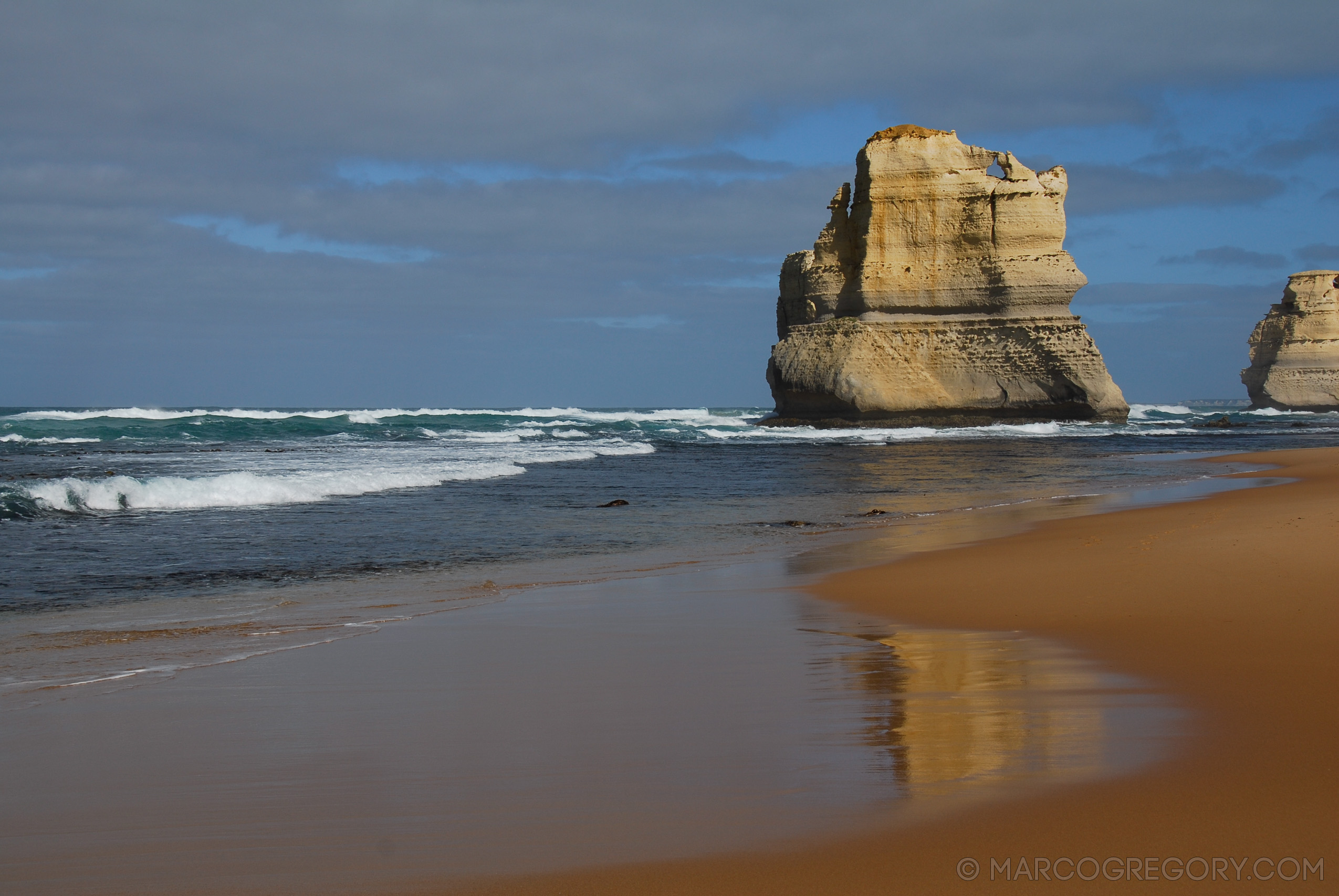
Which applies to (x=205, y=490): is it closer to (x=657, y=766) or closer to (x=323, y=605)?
(x=323, y=605)

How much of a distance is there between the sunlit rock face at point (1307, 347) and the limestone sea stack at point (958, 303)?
115 feet

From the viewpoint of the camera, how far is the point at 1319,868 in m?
2.14

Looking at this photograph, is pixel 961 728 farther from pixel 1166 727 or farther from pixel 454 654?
pixel 454 654

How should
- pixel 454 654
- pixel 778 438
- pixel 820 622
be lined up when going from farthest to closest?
pixel 778 438 → pixel 820 622 → pixel 454 654

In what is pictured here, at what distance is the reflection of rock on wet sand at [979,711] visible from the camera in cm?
282

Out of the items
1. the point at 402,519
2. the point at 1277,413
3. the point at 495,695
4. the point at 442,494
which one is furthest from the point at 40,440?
the point at 1277,413

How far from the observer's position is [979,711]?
3.44m

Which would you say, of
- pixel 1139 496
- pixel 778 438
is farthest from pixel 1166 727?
pixel 778 438

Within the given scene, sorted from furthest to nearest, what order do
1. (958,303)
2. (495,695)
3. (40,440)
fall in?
(958,303) < (40,440) < (495,695)

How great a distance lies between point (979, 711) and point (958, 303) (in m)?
41.9

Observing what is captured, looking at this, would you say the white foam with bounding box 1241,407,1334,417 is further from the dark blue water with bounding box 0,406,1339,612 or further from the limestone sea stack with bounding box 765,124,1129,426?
the dark blue water with bounding box 0,406,1339,612

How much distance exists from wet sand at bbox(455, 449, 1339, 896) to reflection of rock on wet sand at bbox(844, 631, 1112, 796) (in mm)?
195

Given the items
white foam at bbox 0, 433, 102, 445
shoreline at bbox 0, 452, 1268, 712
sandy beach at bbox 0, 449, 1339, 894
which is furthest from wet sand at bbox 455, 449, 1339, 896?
white foam at bbox 0, 433, 102, 445

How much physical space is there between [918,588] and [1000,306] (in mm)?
38854
